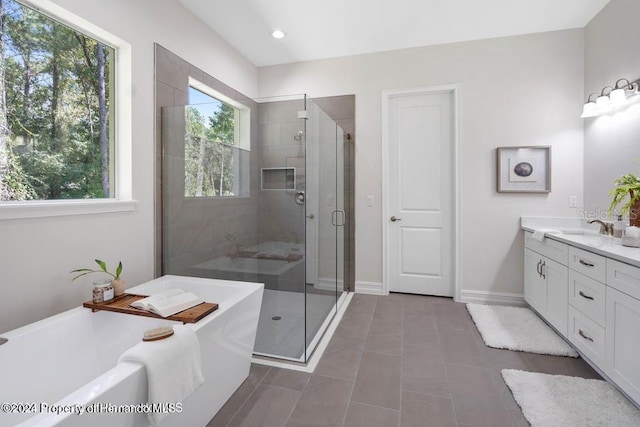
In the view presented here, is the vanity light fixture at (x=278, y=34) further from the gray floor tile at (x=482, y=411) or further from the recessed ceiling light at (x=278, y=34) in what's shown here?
the gray floor tile at (x=482, y=411)

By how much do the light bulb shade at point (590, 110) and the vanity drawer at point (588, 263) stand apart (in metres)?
1.34

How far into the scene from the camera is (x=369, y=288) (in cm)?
358

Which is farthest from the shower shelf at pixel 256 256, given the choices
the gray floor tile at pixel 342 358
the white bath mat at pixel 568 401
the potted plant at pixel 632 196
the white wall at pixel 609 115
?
the white wall at pixel 609 115

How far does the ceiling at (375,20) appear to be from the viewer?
103 inches

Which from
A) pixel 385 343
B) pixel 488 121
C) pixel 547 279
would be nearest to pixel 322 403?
pixel 385 343

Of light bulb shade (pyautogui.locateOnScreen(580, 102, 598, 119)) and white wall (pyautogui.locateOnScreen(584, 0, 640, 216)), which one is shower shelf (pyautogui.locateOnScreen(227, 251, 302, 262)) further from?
light bulb shade (pyautogui.locateOnScreen(580, 102, 598, 119))

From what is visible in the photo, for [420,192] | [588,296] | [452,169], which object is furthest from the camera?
[420,192]

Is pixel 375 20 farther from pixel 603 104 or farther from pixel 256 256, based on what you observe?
pixel 256 256

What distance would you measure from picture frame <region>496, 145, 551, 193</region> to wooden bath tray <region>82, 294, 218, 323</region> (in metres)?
3.01

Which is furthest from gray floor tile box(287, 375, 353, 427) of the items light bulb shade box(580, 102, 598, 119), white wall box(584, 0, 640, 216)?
light bulb shade box(580, 102, 598, 119)

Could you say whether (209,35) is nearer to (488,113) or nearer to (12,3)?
(12,3)

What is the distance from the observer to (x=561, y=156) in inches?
120

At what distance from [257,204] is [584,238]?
2559mm

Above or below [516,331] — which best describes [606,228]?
above
